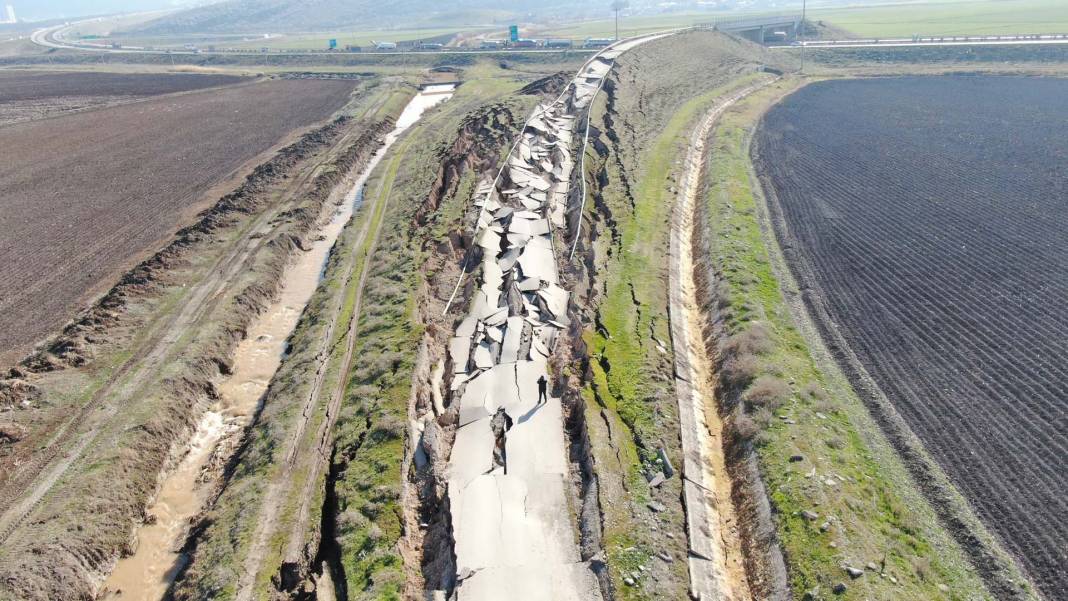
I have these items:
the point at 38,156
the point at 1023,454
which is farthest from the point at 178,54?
the point at 1023,454

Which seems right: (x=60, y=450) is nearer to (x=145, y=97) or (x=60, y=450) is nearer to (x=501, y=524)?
(x=501, y=524)

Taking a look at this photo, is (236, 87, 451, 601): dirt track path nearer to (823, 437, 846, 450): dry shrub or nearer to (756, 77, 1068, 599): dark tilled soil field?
(823, 437, 846, 450): dry shrub

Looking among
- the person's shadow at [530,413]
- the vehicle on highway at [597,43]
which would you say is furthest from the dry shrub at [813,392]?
the vehicle on highway at [597,43]

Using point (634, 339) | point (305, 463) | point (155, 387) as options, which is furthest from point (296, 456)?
point (634, 339)

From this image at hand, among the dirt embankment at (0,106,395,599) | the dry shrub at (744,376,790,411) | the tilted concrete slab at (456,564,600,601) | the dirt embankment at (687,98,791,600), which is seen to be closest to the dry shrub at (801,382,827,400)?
the dry shrub at (744,376,790,411)

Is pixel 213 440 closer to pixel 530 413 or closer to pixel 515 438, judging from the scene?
pixel 515 438

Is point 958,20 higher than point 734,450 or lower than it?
higher
